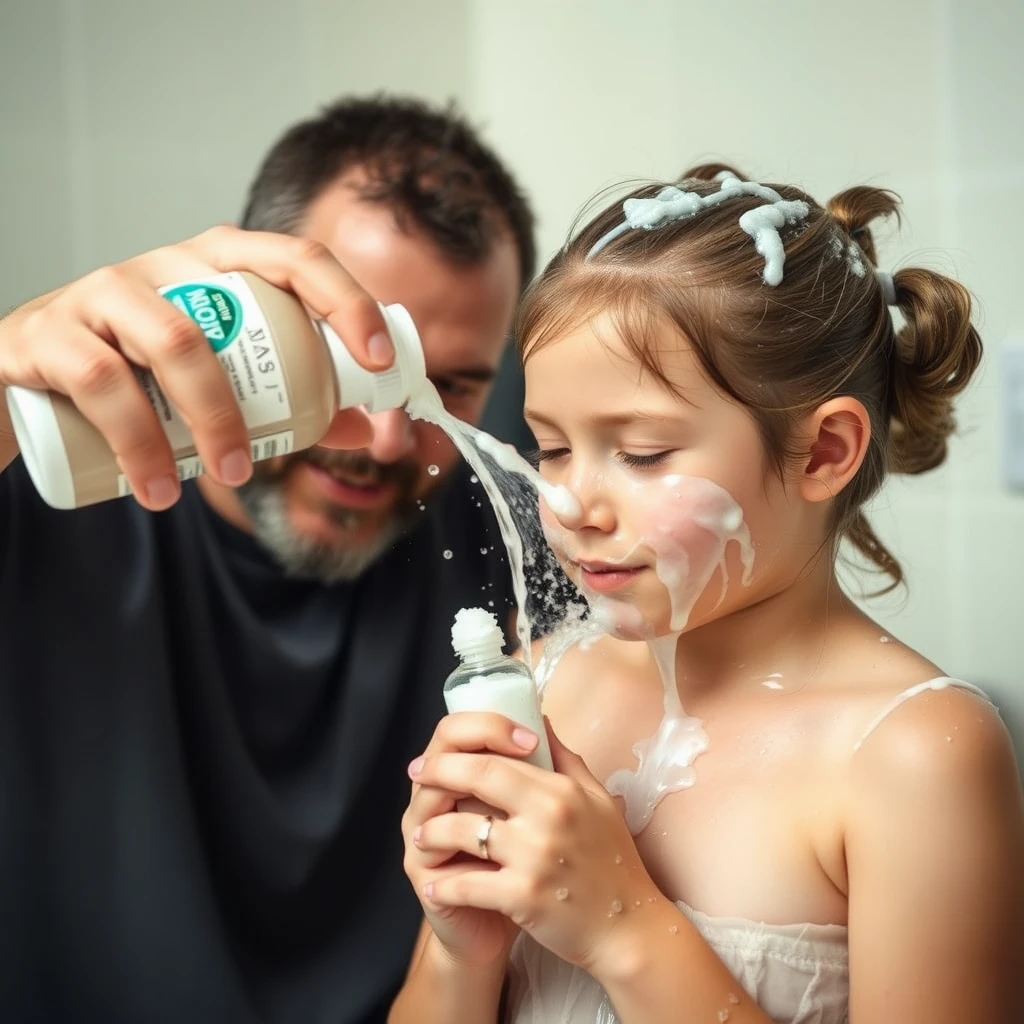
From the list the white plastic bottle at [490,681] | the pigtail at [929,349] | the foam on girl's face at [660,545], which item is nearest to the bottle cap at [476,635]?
the white plastic bottle at [490,681]

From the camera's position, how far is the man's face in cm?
123

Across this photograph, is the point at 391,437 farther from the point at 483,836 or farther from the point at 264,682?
the point at 483,836

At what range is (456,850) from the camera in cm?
78

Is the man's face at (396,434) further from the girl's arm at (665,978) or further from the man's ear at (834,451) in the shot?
the girl's arm at (665,978)

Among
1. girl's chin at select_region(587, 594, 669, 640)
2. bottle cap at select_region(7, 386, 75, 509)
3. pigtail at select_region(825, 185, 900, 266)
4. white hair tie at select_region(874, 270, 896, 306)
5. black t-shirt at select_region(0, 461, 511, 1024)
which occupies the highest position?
pigtail at select_region(825, 185, 900, 266)

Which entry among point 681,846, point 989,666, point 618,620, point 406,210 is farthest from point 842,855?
point 406,210

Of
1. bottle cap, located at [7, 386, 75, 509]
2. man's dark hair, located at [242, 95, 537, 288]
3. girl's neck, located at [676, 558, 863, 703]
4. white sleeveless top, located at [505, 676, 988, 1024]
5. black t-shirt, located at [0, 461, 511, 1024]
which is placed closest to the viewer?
bottle cap, located at [7, 386, 75, 509]

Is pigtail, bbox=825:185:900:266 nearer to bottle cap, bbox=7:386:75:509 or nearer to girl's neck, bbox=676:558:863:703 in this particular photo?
girl's neck, bbox=676:558:863:703

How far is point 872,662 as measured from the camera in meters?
0.86

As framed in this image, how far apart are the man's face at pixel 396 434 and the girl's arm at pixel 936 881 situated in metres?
0.63

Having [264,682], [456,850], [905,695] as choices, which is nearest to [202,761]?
[264,682]

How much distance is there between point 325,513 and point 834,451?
0.61m

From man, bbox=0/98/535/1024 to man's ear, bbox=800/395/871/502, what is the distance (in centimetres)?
47

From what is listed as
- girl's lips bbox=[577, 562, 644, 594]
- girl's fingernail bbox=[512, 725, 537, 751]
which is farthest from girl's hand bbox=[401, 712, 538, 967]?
girl's lips bbox=[577, 562, 644, 594]
